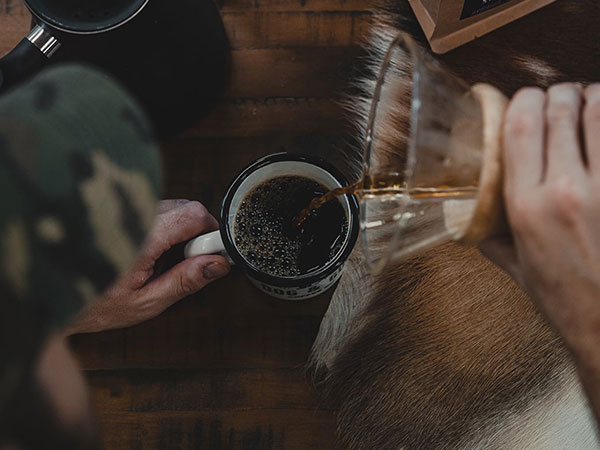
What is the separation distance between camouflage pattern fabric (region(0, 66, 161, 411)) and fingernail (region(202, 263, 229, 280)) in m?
0.44

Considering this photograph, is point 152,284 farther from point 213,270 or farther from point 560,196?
point 560,196

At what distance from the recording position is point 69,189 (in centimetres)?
29

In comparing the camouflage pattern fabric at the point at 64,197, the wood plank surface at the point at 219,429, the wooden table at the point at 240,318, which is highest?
the camouflage pattern fabric at the point at 64,197

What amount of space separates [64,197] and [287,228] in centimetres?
50

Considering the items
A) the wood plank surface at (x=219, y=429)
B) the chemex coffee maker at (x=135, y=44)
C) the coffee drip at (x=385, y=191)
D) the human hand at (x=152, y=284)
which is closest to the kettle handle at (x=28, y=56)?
the chemex coffee maker at (x=135, y=44)

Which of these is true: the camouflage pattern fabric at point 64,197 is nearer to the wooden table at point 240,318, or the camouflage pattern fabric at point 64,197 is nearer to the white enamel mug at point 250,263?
the white enamel mug at point 250,263

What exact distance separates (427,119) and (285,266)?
35 centimetres

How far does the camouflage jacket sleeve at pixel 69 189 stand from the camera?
272mm

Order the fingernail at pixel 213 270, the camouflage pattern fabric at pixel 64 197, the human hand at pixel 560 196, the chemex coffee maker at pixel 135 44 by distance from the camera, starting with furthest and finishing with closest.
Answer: the fingernail at pixel 213 270, the chemex coffee maker at pixel 135 44, the human hand at pixel 560 196, the camouflage pattern fabric at pixel 64 197

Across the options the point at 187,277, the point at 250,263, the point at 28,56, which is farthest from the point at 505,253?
the point at 28,56

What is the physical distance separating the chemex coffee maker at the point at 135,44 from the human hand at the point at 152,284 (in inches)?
5.7

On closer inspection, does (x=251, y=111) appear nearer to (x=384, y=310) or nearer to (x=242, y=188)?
(x=242, y=188)

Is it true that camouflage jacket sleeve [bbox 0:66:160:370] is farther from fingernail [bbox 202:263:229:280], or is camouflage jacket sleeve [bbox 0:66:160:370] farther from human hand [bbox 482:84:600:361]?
fingernail [bbox 202:263:229:280]

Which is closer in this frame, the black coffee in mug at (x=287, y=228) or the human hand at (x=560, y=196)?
the human hand at (x=560, y=196)
